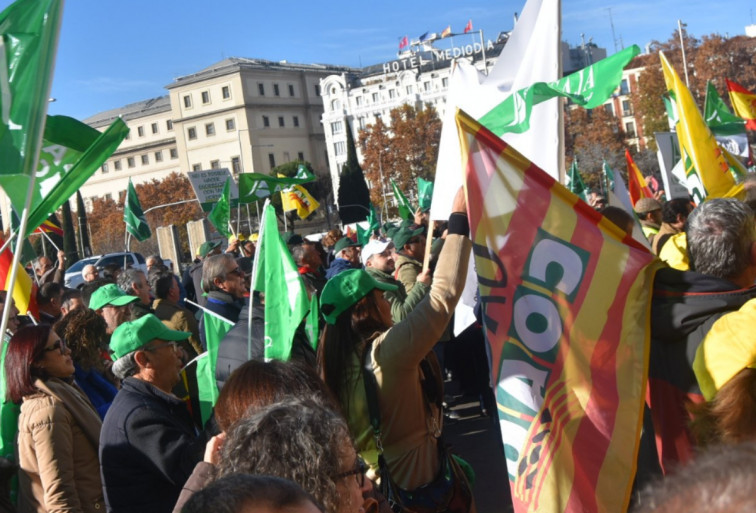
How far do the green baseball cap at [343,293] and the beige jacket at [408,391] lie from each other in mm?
231

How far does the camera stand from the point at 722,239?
3.24 metres

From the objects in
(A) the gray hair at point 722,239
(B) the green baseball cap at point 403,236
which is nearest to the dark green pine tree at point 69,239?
(B) the green baseball cap at point 403,236

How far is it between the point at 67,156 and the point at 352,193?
264 feet

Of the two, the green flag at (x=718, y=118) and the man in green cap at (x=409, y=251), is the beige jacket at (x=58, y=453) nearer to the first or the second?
the man in green cap at (x=409, y=251)

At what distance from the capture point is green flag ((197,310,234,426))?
4348 millimetres

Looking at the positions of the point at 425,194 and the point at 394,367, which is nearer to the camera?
the point at 394,367

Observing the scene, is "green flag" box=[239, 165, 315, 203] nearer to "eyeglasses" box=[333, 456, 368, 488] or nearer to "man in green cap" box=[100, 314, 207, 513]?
"man in green cap" box=[100, 314, 207, 513]

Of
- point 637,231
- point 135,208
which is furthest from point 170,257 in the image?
point 637,231

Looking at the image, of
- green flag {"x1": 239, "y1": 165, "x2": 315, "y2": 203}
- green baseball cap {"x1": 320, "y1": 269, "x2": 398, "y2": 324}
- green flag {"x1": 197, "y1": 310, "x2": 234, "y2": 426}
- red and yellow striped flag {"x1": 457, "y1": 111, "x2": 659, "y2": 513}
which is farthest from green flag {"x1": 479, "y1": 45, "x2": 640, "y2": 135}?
green flag {"x1": 239, "y1": 165, "x2": 315, "y2": 203}

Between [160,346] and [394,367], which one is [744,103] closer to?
[394,367]

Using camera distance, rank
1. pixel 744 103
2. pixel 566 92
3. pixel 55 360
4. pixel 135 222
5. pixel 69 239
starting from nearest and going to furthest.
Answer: pixel 55 360, pixel 566 92, pixel 744 103, pixel 135 222, pixel 69 239

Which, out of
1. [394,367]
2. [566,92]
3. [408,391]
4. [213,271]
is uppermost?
[566,92]

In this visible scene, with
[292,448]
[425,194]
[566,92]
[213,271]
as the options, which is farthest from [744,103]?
[292,448]

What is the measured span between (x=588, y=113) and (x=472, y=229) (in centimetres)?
7175
